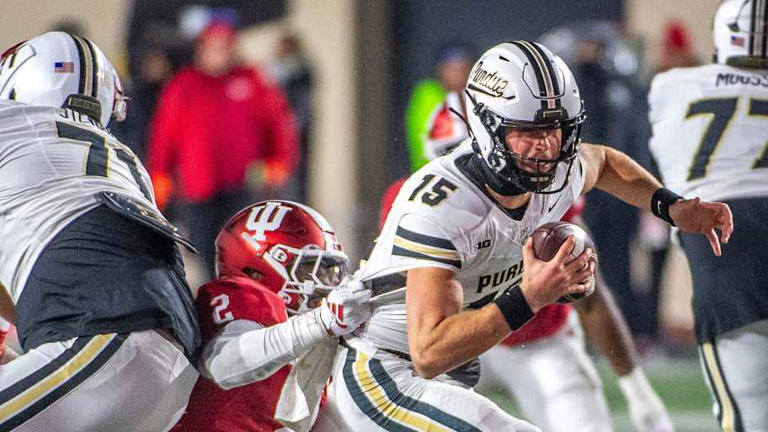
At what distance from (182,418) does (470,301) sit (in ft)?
2.80

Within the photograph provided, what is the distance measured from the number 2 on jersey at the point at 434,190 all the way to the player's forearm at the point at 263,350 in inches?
17.5

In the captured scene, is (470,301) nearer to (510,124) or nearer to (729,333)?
(510,124)

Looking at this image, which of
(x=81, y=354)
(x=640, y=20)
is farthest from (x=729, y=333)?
(x=640, y=20)

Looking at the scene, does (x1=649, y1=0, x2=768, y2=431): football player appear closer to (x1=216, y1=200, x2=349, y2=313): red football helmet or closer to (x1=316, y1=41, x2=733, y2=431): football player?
(x1=316, y1=41, x2=733, y2=431): football player

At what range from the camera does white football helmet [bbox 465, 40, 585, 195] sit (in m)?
3.44

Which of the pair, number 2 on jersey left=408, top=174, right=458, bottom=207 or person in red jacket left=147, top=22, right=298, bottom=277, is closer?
number 2 on jersey left=408, top=174, right=458, bottom=207

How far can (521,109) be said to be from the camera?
344 centimetres

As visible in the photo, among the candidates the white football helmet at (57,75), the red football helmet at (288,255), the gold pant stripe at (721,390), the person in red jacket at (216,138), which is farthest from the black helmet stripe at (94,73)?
the person in red jacket at (216,138)

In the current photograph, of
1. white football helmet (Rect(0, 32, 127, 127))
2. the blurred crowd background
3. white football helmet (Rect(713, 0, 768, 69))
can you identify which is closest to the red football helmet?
white football helmet (Rect(0, 32, 127, 127))

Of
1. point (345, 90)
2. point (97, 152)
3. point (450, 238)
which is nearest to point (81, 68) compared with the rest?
point (97, 152)

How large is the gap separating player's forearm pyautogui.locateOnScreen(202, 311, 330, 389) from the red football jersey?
4.3 inches

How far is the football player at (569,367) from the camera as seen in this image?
4691 millimetres

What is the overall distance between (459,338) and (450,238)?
0.91 feet

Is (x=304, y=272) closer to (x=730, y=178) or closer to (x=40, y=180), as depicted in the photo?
(x=40, y=180)
